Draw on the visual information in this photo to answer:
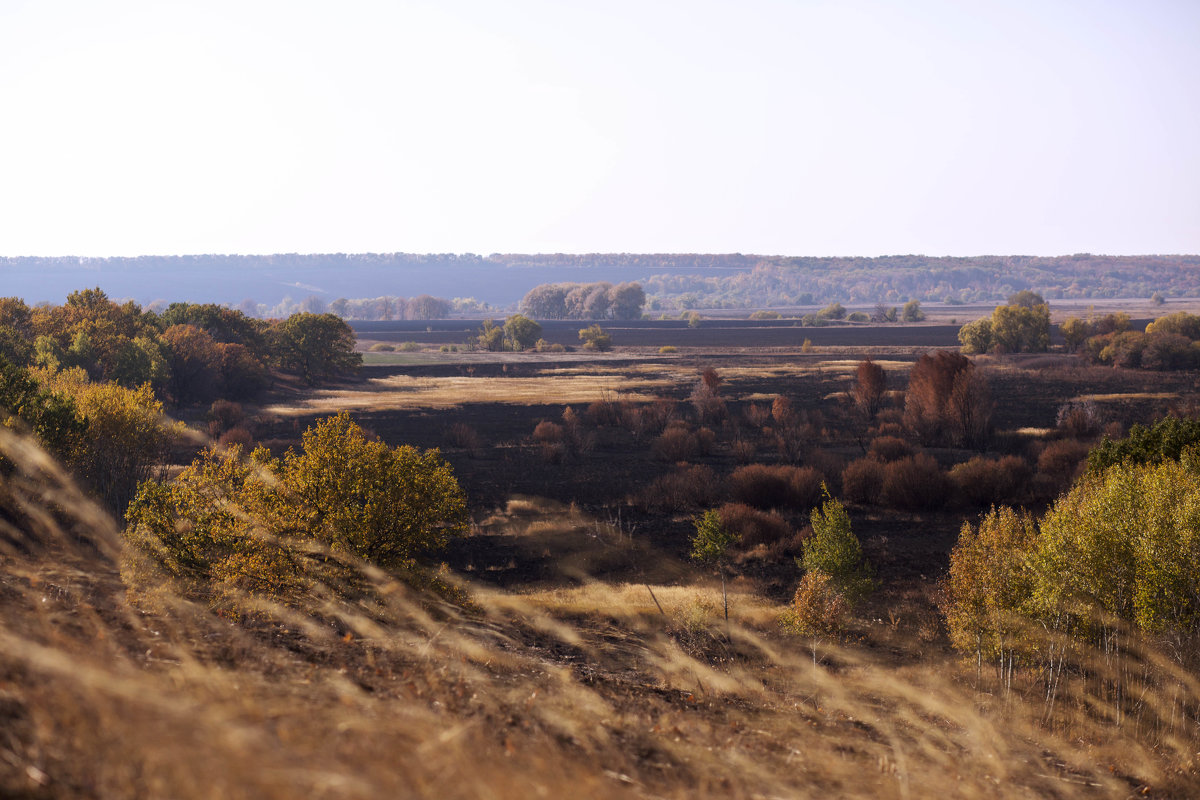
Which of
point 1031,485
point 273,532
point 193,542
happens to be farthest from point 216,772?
point 1031,485

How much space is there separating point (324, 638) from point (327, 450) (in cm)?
972

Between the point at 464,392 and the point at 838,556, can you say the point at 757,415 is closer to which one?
the point at 464,392

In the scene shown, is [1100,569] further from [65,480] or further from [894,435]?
[894,435]

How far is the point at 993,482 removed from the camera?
58344mm

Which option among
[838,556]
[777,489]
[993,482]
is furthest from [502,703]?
[993,482]

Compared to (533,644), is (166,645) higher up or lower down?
higher up

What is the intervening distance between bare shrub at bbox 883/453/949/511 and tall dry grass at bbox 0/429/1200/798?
74.2 feet

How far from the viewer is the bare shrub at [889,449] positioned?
6831 cm

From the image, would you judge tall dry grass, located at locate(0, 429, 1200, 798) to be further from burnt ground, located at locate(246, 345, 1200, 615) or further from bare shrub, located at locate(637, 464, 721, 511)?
bare shrub, located at locate(637, 464, 721, 511)

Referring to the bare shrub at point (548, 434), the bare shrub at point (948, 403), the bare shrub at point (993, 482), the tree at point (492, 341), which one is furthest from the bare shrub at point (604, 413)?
the tree at point (492, 341)

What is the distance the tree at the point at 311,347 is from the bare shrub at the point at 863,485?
90143mm

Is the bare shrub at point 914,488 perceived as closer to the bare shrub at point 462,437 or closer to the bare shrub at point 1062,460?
the bare shrub at point 1062,460

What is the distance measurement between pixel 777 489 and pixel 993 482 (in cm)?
1529

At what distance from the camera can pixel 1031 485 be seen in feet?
193
